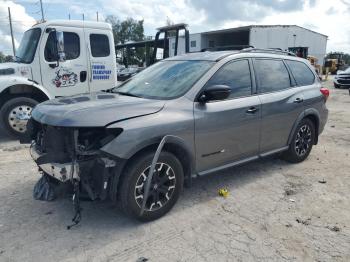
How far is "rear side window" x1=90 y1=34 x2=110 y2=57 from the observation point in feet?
25.7

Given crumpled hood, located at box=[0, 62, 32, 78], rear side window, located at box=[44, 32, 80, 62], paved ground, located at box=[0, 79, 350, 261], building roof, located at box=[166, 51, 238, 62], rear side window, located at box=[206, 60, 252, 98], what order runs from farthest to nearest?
rear side window, located at box=[44, 32, 80, 62], crumpled hood, located at box=[0, 62, 32, 78], building roof, located at box=[166, 51, 238, 62], rear side window, located at box=[206, 60, 252, 98], paved ground, located at box=[0, 79, 350, 261]

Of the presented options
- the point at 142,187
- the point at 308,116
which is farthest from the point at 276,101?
the point at 142,187

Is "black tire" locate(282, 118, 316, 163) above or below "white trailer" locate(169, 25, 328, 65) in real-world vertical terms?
below

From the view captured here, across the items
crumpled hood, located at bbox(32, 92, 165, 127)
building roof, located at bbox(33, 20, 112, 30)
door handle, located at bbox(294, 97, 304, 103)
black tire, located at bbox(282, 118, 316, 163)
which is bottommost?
black tire, located at bbox(282, 118, 316, 163)

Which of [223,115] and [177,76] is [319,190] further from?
[177,76]

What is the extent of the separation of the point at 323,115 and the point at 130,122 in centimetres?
388

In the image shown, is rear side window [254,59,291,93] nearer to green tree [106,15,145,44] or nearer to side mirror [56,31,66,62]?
side mirror [56,31,66,62]

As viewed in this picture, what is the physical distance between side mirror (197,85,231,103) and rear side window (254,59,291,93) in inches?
41.9

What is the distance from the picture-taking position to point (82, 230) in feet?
11.3

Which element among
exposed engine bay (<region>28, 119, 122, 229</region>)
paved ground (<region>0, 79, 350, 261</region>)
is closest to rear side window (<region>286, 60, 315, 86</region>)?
paved ground (<region>0, 79, 350, 261</region>)

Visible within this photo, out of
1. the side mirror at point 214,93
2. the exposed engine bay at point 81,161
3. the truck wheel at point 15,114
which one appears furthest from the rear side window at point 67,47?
the side mirror at point 214,93

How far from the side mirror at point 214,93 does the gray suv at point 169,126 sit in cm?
1

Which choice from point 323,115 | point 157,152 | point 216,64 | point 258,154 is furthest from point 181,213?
point 323,115

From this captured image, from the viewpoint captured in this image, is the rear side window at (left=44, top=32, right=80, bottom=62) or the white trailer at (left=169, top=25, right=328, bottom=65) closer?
the rear side window at (left=44, top=32, right=80, bottom=62)
